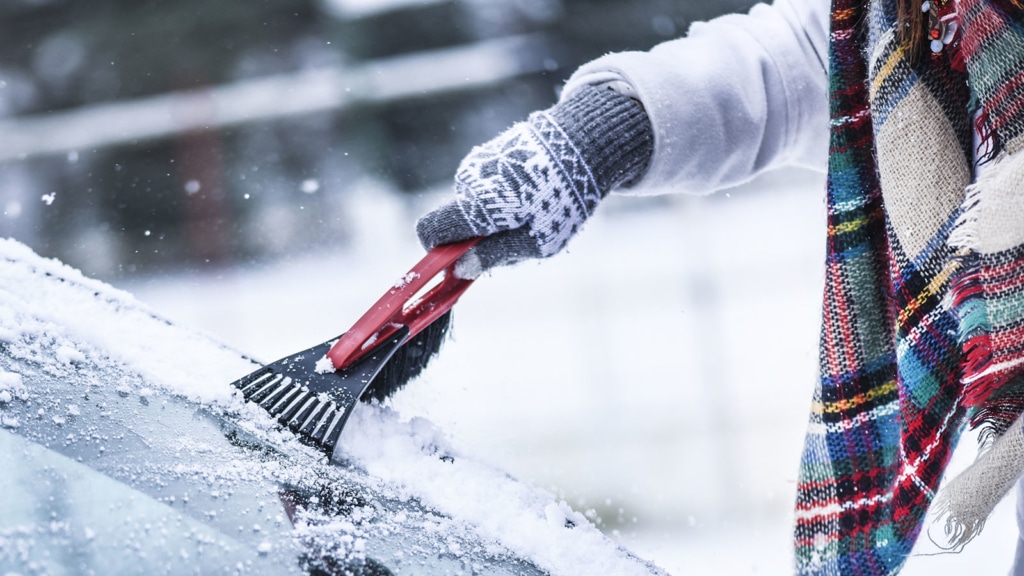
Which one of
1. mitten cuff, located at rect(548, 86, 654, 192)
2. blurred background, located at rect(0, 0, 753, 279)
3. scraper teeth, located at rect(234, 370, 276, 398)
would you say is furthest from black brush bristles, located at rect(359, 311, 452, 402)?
blurred background, located at rect(0, 0, 753, 279)

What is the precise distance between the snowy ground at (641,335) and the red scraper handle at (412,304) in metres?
1.72

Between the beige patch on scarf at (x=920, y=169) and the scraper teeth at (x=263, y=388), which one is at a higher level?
the beige patch on scarf at (x=920, y=169)

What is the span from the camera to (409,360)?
42.0 inches

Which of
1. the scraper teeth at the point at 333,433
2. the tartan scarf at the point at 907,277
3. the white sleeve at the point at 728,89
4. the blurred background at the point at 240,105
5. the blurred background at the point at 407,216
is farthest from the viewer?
the blurred background at the point at 240,105

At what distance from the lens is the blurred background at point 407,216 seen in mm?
3664

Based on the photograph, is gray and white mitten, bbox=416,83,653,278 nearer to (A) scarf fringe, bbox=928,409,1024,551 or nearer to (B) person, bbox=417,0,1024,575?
(B) person, bbox=417,0,1024,575

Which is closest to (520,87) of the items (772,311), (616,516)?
(772,311)

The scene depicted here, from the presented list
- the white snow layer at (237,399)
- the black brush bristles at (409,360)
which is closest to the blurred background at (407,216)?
the black brush bristles at (409,360)

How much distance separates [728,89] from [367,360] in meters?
0.62

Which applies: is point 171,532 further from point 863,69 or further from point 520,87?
point 520,87

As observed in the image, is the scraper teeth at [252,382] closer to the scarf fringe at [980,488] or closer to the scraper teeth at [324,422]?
the scraper teeth at [324,422]

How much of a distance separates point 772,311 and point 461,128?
187cm

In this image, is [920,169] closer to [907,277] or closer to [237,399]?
[907,277]

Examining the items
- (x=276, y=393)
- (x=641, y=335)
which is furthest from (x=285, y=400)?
(x=641, y=335)
